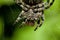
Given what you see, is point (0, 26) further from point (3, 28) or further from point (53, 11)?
point (53, 11)

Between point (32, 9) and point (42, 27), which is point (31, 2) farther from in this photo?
point (42, 27)

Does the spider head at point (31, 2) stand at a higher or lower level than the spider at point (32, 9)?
higher

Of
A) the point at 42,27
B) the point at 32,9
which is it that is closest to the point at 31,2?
the point at 32,9

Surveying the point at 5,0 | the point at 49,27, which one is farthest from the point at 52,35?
Result: the point at 5,0

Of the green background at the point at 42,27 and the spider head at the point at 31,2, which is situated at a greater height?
the spider head at the point at 31,2

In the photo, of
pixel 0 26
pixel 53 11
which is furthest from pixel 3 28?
pixel 53 11

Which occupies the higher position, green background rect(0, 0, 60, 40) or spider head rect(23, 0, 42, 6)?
spider head rect(23, 0, 42, 6)

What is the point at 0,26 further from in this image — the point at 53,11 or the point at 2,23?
the point at 53,11
